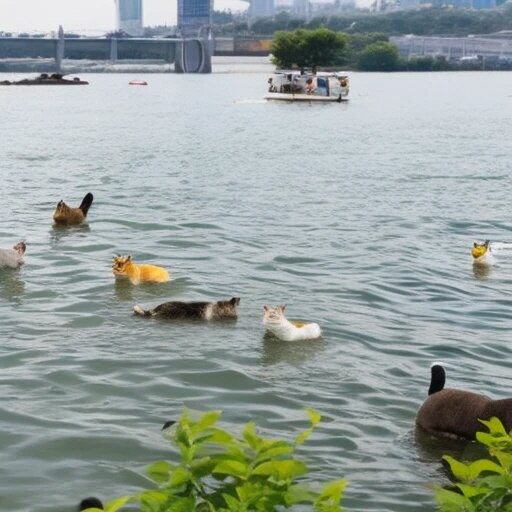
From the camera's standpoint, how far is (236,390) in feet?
36.8

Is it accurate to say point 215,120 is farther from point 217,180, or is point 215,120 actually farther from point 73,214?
point 73,214

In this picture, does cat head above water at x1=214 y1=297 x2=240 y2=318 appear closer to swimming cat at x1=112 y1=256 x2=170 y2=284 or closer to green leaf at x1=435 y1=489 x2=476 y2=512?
swimming cat at x1=112 y1=256 x2=170 y2=284

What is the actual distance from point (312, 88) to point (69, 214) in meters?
75.5

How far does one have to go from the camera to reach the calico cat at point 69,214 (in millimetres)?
21031

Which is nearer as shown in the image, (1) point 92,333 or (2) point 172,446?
(2) point 172,446

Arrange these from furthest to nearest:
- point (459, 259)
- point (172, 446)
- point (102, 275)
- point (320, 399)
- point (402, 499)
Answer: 1. point (459, 259)
2. point (102, 275)
3. point (320, 399)
4. point (172, 446)
5. point (402, 499)

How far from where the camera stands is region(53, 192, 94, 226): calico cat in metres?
21.0

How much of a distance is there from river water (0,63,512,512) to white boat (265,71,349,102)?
61169 mm

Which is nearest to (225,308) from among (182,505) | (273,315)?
(273,315)

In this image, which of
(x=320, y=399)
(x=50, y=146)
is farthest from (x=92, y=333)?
(x=50, y=146)

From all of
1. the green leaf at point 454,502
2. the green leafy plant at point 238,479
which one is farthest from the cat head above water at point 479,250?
the green leafy plant at point 238,479

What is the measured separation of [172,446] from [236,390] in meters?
1.85

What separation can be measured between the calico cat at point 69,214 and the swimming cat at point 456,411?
477 inches

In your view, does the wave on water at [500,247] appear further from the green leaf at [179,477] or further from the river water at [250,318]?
the green leaf at [179,477]
